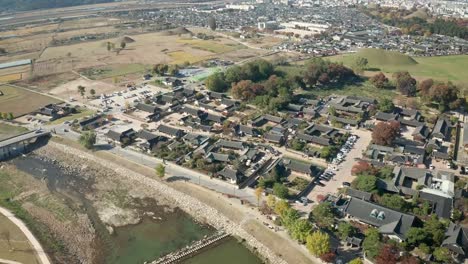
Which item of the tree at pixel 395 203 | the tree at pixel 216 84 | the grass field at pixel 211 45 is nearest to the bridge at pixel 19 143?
the tree at pixel 216 84

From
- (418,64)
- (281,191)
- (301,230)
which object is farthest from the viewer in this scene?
(418,64)

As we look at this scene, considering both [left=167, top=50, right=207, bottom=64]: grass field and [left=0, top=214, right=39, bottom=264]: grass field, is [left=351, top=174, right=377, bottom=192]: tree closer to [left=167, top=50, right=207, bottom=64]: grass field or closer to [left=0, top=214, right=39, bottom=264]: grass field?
[left=0, top=214, right=39, bottom=264]: grass field

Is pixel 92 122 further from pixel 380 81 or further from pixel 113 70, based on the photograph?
pixel 380 81

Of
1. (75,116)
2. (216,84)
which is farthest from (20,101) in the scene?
(216,84)

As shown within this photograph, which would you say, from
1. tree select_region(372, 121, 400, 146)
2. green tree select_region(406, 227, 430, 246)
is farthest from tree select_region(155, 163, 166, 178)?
tree select_region(372, 121, 400, 146)

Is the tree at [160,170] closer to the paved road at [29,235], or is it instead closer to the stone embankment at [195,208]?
the stone embankment at [195,208]

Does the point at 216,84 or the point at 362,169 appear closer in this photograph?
the point at 362,169

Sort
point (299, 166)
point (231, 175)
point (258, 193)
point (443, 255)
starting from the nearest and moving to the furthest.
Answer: point (443, 255) < point (258, 193) < point (231, 175) < point (299, 166)
